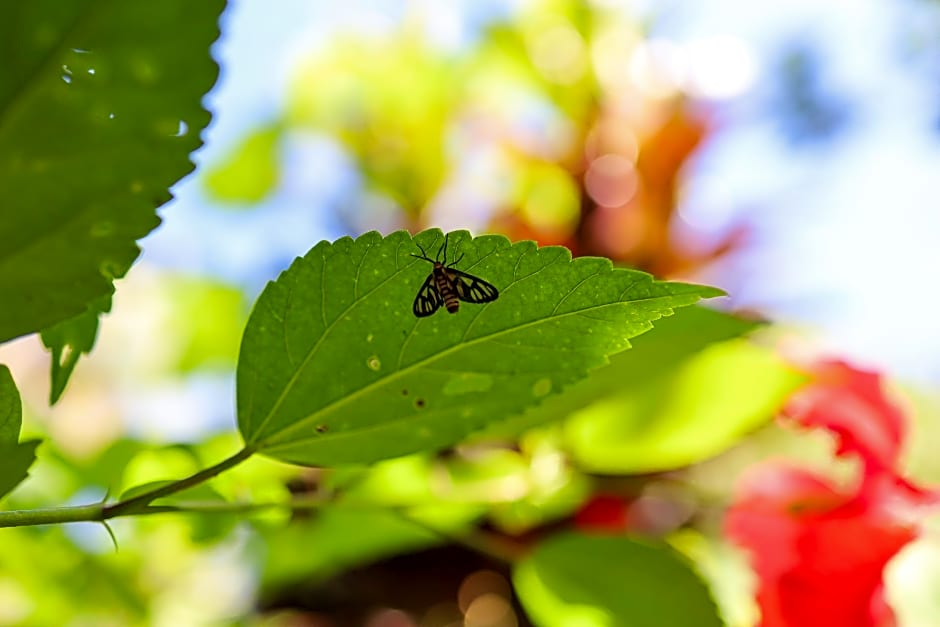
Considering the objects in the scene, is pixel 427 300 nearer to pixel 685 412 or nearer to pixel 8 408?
pixel 8 408

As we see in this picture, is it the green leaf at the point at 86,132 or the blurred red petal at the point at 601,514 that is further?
the blurred red petal at the point at 601,514

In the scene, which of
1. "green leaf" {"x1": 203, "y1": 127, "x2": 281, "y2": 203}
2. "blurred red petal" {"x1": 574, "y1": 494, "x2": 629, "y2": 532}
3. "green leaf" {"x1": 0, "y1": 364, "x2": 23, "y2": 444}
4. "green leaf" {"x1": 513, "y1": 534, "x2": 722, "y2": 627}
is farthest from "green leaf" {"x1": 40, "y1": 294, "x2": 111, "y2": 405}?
"green leaf" {"x1": 203, "y1": 127, "x2": 281, "y2": 203}

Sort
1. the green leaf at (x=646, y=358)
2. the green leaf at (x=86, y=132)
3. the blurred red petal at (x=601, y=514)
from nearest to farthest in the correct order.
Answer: the green leaf at (x=86, y=132), the green leaf at (x=646, y=358), the blurred red petal at (x=601, y=514)

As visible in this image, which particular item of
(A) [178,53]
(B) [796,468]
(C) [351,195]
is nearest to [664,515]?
(B) [796,468]

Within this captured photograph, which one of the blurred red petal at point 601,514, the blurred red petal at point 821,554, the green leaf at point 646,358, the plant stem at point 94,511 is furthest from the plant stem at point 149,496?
the blurred red petal at point 601,514

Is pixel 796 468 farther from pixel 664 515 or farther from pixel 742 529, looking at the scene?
pixel 664 515

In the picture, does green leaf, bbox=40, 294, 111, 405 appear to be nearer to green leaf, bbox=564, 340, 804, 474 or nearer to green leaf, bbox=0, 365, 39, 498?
green leaf, bbox=0, 365, 39, 498

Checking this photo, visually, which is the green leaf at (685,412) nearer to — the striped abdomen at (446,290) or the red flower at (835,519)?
the red flower at (835,519)
